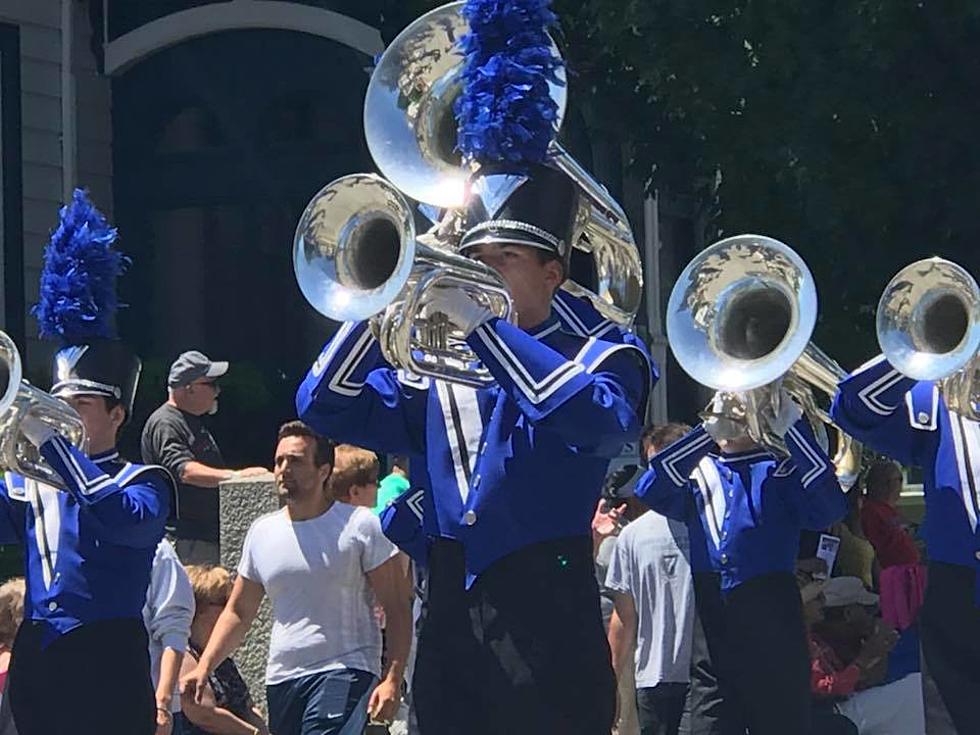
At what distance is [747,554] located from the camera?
20.4 ft

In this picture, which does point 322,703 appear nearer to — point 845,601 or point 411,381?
point 411,381

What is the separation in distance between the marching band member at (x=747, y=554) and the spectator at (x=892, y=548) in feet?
5.97

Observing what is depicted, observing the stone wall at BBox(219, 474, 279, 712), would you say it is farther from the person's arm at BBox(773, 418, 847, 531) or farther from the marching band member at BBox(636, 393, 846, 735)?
the person's arm at BBox(773, 418, 847, 531)

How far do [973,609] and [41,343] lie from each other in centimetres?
859

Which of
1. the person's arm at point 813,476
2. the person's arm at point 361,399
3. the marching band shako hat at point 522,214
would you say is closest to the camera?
the marching band shako hat at point 522,214

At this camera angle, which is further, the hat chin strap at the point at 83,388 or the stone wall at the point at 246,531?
the stone wall at the point at 246,531

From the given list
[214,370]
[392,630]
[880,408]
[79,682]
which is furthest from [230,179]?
[79,682]

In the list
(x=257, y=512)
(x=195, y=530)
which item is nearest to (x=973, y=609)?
(x=257, y=512)

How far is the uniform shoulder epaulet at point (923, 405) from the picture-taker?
5340 millimetres

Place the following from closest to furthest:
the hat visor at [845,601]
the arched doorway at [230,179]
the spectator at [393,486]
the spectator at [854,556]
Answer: the hat visor at [845,601] → the spectator at [393,486] → the spectator at [854,556] → the arched doorway at [230,179]

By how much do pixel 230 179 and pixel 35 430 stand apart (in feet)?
28.2

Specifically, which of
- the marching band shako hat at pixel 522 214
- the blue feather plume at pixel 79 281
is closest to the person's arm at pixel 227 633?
the blue feather plume at pixel 79 281

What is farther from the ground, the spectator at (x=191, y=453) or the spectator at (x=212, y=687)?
the spectator at (x=191, y=453)

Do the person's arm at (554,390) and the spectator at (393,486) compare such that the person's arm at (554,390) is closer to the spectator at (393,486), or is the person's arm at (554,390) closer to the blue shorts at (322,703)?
the blue shorts at (322,703)
